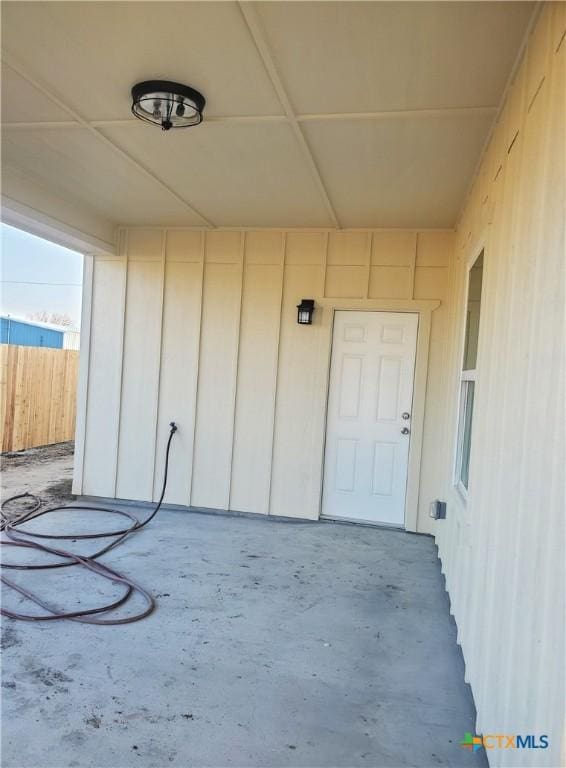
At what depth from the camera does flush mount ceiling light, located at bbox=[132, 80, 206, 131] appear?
2.54m

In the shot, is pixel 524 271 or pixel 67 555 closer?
pixel 524 271

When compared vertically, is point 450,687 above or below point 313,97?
below

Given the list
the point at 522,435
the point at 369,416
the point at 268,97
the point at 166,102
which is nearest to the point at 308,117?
the point at 268,97

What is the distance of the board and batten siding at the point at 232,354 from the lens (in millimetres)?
4844

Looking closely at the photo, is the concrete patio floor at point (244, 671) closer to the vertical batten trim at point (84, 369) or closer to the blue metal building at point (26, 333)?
the vertical batten trim at point (84, 369)

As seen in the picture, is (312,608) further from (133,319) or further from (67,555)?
(133,319)

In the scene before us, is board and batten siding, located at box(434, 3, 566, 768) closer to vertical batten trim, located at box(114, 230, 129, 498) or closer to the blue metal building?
vertical batten trim, located at box(114, 230, 129, 498)

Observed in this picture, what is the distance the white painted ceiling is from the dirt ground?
3.21 meters

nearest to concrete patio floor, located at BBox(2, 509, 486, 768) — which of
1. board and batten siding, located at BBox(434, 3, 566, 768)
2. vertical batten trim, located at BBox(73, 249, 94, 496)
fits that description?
board and batten siding, located at BBox(434, 3, 566, 768)

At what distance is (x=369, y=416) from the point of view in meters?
4.91

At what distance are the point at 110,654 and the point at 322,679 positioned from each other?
1063 mm

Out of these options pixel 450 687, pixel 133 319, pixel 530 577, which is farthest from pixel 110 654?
pixel 133 319

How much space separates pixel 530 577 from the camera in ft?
4.79

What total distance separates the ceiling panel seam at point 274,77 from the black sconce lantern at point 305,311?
1.28 metres
